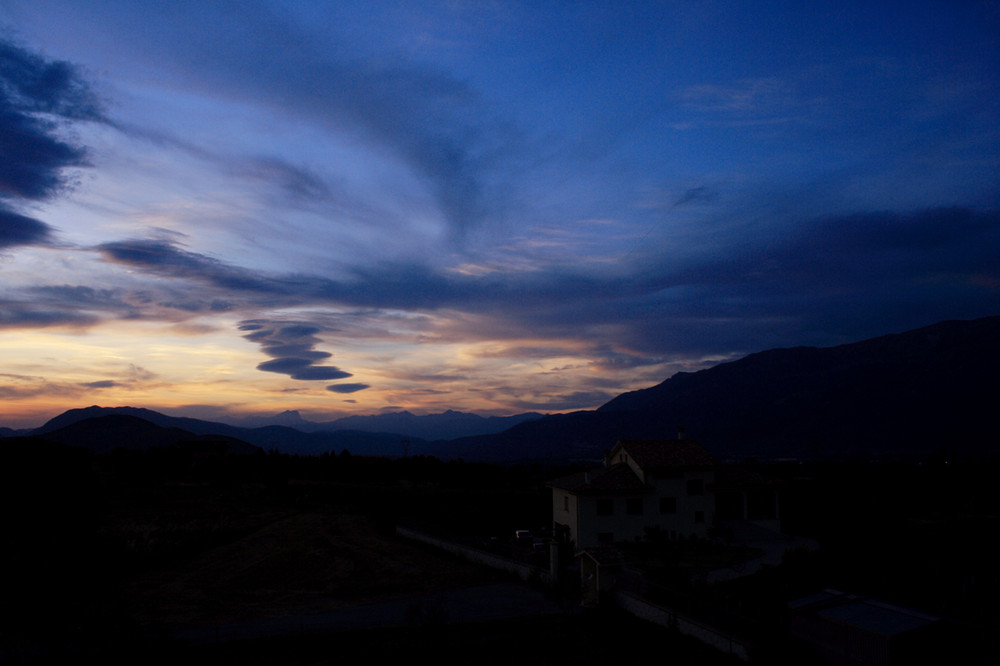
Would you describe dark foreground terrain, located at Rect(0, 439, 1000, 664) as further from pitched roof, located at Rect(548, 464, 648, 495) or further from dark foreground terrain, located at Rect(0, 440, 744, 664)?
pitched roof, located at Rect(548, 464, 648, 495)

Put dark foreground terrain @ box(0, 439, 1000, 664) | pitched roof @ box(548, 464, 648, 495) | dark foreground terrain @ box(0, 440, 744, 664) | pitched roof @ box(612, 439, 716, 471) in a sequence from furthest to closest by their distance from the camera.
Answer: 1. pitched roof @ box(612, 439, 716, 471)
2. pitched roof @ box(548, 464, 648, 495)
3. dark foreground terrain @ box(0, 439, 1000, 664)
4. dark foreground terrain @ box(0, 440, 744, 664)

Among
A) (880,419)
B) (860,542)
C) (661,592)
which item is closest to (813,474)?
(860,542)

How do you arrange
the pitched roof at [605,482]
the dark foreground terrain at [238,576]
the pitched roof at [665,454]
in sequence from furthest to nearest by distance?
the pitched roof at [665,454] < the pitched roof at [605,482] < the dark foreground terrain at [238,576]

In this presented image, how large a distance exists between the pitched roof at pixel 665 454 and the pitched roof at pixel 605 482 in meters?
1.03

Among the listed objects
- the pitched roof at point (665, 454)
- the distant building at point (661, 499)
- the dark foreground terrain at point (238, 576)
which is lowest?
the dark foreground terrain at point (238, 576)

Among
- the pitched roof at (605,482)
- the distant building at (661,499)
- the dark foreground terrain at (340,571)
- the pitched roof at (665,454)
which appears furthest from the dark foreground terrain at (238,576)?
the pitched roof at (665,454)

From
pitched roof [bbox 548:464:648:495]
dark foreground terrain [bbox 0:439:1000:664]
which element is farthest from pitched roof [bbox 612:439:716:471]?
dark foreground terrain [bbox 0:439:1000:664]

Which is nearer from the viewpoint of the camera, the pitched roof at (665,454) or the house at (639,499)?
the house at (639,499)

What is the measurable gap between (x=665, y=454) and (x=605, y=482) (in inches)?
201

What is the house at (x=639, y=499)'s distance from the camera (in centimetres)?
3803

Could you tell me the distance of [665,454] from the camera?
4131 centimetres

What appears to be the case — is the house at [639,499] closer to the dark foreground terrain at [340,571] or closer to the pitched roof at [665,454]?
the pitched roof at [665,454]

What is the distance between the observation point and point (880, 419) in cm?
19438

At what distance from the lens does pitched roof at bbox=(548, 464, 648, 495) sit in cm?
3797
